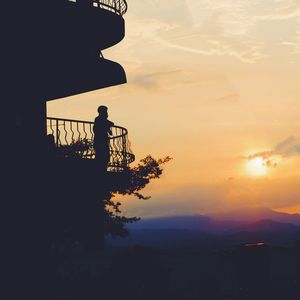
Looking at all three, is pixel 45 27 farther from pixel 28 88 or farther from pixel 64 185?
pixel 64 185

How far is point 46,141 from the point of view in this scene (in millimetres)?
20438

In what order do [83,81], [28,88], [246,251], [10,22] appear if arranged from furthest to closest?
[83,81], [28,88], [10,22], [246,251]

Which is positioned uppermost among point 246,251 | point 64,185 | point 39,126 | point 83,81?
point 83,81

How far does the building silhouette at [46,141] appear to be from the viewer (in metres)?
19.6

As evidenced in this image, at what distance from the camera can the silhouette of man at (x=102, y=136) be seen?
21.7 m

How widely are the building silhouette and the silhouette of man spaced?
46cm

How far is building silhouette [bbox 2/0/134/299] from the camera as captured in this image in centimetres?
1958

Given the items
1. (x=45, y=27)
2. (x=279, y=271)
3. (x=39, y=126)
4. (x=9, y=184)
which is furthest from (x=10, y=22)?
(x=279, y=271)

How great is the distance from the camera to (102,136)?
72.1 feet

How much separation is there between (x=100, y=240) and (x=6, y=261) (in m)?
3.59

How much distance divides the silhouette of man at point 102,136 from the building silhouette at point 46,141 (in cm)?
46

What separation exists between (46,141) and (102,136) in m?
2.20

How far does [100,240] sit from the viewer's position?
22422 mm

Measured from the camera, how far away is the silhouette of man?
71.3ft
